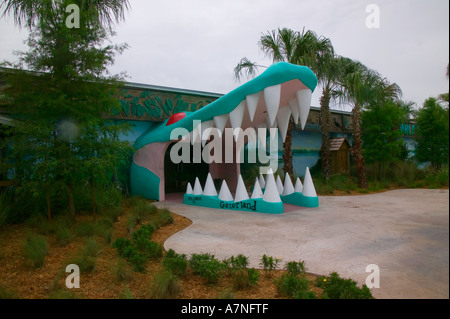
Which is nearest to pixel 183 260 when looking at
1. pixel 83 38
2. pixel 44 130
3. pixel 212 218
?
pixel 212 218

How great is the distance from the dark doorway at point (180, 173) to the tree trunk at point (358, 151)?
17.5 feet

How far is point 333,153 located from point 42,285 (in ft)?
41.8

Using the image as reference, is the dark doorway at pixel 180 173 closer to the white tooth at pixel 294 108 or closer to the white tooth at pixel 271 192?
the white tooth at pixel 271 192

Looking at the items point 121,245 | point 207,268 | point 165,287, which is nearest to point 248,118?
point 121,245

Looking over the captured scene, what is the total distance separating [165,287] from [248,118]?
16.4 ft

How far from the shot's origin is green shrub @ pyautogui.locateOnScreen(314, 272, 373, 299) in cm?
195

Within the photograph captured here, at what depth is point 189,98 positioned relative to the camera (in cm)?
1020

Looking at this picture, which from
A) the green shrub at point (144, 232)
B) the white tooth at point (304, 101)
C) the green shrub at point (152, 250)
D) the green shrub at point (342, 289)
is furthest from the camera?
the white tooth at point (304, 101)

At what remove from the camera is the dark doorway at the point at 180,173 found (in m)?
10.5

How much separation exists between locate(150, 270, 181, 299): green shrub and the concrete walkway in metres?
0.96

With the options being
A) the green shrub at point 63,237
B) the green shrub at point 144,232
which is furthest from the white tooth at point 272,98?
the green shrub at point 63,237

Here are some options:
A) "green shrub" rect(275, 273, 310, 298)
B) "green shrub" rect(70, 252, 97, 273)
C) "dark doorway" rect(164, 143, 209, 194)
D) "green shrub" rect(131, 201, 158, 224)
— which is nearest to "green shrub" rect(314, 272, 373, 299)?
"green shrub" rect(275, 273, 310, 298)

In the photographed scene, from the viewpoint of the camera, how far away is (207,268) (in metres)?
2.67

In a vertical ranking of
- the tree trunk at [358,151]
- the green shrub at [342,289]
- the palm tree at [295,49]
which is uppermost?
the palm tree at [295,49]
